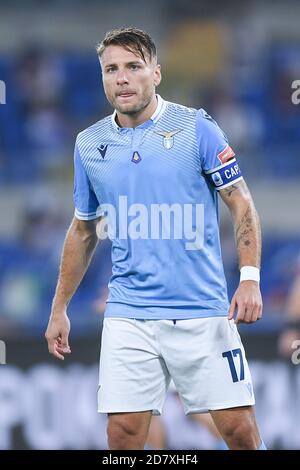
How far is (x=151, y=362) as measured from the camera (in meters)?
4.40

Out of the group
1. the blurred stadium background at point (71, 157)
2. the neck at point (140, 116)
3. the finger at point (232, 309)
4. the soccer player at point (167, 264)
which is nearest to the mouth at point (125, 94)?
the soccer player at point (167, 264)

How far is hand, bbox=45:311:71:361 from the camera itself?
463 centimetres

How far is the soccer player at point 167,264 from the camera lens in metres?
4.34

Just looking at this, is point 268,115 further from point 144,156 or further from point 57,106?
point 144,156

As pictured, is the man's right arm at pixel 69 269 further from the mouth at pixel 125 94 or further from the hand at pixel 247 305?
the hand at pixel 247 305

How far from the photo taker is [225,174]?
436 centimetres

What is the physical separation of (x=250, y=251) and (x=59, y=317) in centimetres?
90

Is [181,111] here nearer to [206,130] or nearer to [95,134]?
[206,130]

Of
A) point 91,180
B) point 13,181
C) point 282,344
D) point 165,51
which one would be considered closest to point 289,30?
point 165,51

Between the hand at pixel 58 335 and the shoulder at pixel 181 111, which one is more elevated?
the shoulder at pixel 181 111

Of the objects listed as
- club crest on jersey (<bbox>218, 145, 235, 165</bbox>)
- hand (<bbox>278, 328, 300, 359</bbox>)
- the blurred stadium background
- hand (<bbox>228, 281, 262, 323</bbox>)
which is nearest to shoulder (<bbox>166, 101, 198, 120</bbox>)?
club crest on jersey (<bbox>218, 145, 235, 165</bbox>)

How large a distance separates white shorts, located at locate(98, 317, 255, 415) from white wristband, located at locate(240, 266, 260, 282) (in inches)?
10.0

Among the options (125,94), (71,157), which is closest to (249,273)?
(125,94)

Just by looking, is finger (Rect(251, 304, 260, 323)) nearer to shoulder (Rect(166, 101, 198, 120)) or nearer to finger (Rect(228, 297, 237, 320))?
finger (Rect(228, 297, 237, 320))
